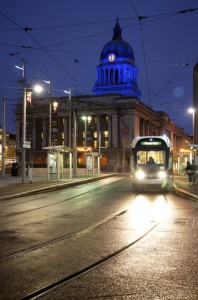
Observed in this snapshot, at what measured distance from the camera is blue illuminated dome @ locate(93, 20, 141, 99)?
448 feet

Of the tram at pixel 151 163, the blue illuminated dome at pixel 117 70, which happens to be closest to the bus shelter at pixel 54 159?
the tram at pixel 151 163

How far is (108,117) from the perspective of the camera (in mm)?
116062

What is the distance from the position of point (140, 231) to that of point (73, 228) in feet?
5.46

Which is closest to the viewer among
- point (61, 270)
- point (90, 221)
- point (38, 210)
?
point (61, 270)

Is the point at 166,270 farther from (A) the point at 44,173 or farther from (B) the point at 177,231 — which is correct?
(A) the point at 44,173

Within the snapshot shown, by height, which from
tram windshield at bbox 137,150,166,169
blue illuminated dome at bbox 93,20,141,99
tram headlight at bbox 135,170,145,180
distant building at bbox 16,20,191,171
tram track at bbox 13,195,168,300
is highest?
blue illuminated dome at bbox 93,20,141,99

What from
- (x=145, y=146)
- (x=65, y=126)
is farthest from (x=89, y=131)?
(x=145, y=146)

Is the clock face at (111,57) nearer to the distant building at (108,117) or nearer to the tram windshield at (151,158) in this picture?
the distant building at (108,117)

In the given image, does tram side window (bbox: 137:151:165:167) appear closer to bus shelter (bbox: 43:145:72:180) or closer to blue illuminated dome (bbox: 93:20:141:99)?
bus shelter (bbox: 43:145:72:180)

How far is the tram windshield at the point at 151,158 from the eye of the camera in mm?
27312

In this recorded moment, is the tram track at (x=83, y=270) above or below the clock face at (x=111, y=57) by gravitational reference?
below

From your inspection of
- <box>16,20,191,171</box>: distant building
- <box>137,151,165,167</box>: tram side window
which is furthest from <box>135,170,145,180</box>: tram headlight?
<box>16,20,191,171</box>: distant building

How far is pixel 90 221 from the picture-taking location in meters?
13.2

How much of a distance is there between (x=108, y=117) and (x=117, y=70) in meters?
27.1
